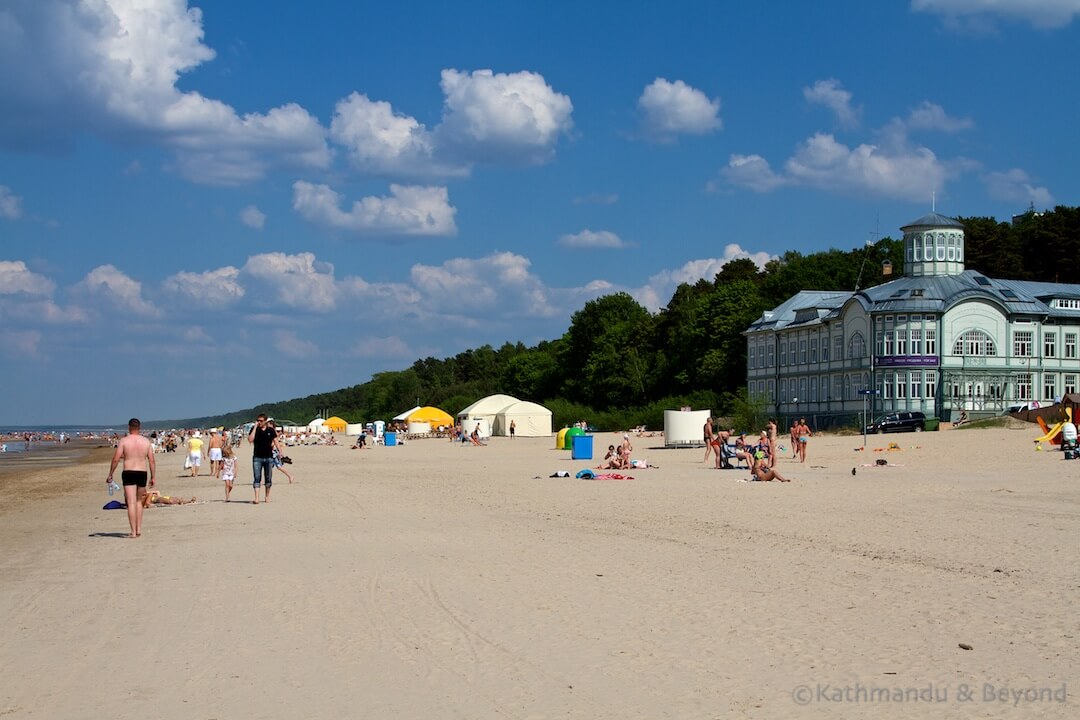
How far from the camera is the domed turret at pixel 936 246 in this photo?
217 ft

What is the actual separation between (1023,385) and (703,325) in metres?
27.5

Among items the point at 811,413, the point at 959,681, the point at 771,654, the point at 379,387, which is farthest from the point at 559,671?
the point at 379,387

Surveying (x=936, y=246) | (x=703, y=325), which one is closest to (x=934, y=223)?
(x=936, y=246)

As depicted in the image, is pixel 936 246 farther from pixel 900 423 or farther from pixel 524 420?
pixel 524 420

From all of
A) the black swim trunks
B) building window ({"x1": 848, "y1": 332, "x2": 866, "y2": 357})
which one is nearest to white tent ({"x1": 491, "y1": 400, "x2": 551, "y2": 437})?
building window ({"x1": 848, "y1": 332, "x2": 866, "y2": 357})

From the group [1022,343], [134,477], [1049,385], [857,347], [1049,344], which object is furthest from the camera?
[857,347]

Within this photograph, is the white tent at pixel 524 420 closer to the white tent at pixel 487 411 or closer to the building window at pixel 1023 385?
the white tent at pixel 487 411

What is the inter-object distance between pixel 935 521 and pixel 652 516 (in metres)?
4.19

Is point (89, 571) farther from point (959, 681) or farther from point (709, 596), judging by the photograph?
point (959, 681)

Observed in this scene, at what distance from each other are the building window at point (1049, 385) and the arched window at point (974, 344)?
375 cm

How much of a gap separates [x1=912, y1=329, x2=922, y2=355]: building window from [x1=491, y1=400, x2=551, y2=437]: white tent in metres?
26.2

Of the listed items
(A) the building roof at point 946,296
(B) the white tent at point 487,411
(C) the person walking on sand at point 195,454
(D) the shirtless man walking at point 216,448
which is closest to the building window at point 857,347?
(A) the building roof at point 946,296

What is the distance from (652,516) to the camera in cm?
1747

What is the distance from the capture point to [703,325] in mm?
85312
